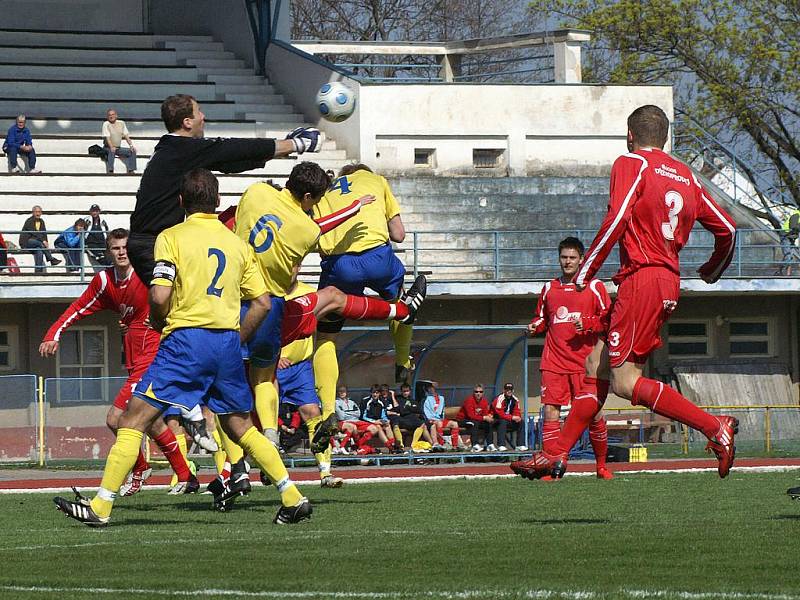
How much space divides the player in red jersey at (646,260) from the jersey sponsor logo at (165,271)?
2.37 metres

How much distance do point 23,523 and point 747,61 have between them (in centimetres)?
3558

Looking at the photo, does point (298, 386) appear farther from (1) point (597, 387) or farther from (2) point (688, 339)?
(2) point (688, 339)

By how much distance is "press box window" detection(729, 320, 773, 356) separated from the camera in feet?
104

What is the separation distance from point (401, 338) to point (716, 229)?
15.2ft

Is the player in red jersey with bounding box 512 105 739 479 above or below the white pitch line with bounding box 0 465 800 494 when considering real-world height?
above

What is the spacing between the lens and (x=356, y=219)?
40.9ft

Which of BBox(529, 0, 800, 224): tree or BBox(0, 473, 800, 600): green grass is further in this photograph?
BBox(529, 0, 800, 224): tree

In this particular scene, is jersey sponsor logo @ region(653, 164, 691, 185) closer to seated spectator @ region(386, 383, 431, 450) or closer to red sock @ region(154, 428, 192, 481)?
red sock @ region(154, 428, 192, 481)

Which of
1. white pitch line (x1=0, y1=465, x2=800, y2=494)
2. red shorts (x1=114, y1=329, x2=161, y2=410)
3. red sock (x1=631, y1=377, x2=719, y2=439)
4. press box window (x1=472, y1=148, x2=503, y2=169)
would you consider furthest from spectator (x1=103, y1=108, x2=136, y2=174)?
red sock (x1=631, y1=377, x2=719, y2=439)

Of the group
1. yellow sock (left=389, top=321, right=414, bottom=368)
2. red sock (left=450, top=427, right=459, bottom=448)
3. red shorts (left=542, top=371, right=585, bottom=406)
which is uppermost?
yellow sock (left=389, top=321, right=414, bottom=368)

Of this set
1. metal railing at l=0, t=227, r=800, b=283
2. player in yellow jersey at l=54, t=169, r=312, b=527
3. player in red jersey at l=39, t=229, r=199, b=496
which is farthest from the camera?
metal railing at l=0, t=227, r=800, b=283

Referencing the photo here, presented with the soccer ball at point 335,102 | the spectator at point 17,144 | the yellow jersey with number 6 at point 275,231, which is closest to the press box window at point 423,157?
the spectator at point 17,144

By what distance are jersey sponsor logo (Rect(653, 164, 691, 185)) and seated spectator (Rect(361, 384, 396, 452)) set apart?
13.8 meters

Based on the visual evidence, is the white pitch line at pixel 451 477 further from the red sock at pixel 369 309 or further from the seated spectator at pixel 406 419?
the seated spectator at pixel 406 419
